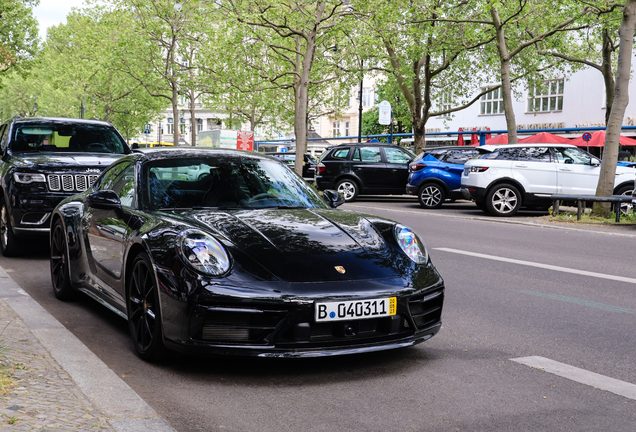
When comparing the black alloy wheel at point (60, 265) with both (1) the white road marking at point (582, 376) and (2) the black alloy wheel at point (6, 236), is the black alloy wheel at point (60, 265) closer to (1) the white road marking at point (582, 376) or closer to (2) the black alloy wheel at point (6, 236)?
(2) the black alloy wheel at point (6, 236)

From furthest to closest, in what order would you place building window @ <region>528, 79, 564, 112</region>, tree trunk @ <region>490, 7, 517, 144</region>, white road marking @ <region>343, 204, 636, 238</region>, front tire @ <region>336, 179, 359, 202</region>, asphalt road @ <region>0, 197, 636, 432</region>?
building window @ <region>528, 79, 564, 112</region>
front tire @ <region>336, 179, 359, 202</region>
tree trunk @ <region>490, 7, 517, 144</region>
white road marking @ <region>343, 204, 636, 238</region>
asphalt road @ <region>0, 197, 636, 432</region>

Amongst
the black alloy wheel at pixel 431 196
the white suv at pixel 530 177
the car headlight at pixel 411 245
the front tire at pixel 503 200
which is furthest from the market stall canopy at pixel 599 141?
the car headlight at pixel 411 245

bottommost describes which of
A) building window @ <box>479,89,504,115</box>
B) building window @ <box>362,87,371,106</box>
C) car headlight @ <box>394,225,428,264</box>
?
car headlight @ <box>394,225,428,264</box>

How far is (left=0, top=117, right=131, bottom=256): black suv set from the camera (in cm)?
891

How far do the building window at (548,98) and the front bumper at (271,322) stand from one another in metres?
39.6

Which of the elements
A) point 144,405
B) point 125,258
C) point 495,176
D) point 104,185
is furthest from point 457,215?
point 144,405

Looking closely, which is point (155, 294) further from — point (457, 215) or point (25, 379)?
point (457, 215)

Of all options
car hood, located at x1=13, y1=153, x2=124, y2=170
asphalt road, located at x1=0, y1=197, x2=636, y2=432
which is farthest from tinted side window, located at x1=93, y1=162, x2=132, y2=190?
car hood, located at x1=13, y1=153, x2=124, y2=170

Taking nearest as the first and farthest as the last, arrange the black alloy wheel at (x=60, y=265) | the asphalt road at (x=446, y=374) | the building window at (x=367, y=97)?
the asphalt road at (x=446, y=374), the black alloy wheel at (x=60, y=265), the building window at (x=367, y=97)

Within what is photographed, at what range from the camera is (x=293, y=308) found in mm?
4055

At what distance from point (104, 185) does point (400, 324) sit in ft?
10.4

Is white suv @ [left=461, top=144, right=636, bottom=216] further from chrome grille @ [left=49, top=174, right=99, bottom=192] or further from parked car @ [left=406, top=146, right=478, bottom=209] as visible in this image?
chrome grille @ [left=49, top=174, right=99, bottom=192]

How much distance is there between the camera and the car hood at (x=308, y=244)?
427 cm

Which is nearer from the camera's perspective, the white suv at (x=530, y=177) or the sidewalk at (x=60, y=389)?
the sidewalk at (x=60, y=389)
